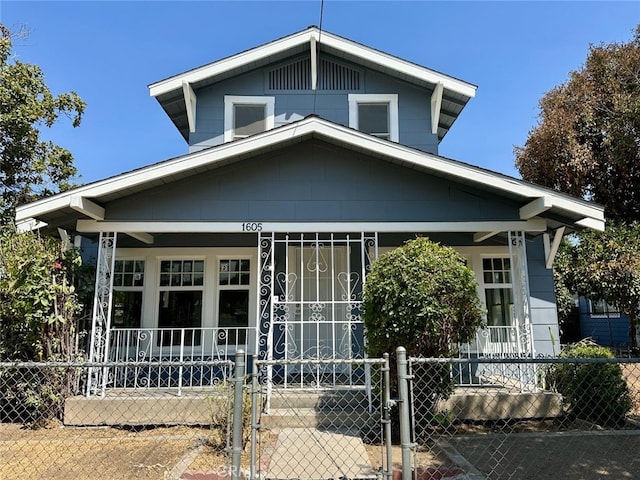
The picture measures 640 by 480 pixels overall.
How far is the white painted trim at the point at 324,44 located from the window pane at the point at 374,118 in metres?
0.89

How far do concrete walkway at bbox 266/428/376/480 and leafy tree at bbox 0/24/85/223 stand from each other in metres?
12.5

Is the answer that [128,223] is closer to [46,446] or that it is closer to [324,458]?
[46,446]

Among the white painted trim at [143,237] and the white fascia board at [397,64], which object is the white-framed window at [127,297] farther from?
the white fascia board at [397,64]

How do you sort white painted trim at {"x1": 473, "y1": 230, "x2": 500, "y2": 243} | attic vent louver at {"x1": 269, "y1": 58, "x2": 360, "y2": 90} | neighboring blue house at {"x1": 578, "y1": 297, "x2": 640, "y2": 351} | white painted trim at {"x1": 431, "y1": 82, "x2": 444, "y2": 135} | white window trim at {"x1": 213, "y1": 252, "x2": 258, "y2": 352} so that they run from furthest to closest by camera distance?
neighboring blue house at {"x1": 578, "y1": 297, "x2": 640, "y2": 351} → attic vent louver at {"x1": 269, "y1": 58, "x2": 360, "y2": 90} → white painted trim at {"x1": 431, "y1": 82, "x2": 444, "y2": 135} → white window trim at {"x1": 213, "y1": 252, "x2": 258, "y2": 352} → white painted trim at {"x1": 473, "y1": 230, "x2": 500, "y2": 243}

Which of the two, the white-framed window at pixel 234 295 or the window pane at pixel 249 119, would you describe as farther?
the window pane at pixel 249 119

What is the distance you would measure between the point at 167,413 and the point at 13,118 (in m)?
11.5

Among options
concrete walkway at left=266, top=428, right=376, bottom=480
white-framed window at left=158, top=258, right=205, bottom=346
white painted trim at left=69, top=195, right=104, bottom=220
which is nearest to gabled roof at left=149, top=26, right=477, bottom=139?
white-framed window at left=158, top=258, right=205, bottom=346

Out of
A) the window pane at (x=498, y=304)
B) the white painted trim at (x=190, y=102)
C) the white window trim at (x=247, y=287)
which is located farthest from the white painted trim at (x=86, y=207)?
the window pane at (x=498, y=304)

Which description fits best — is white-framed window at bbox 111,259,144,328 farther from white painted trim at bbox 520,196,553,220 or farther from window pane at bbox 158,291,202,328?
white painted trim at bbox 520,196,553,220

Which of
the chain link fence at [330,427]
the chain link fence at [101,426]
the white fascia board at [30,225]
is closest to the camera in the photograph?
the chain link fence at [330,427]

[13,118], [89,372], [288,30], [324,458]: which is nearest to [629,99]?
[288,30]

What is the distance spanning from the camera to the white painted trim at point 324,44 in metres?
9.77

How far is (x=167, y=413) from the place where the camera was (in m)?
6.71

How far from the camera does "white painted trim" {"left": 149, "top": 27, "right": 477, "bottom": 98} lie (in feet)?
32.1
